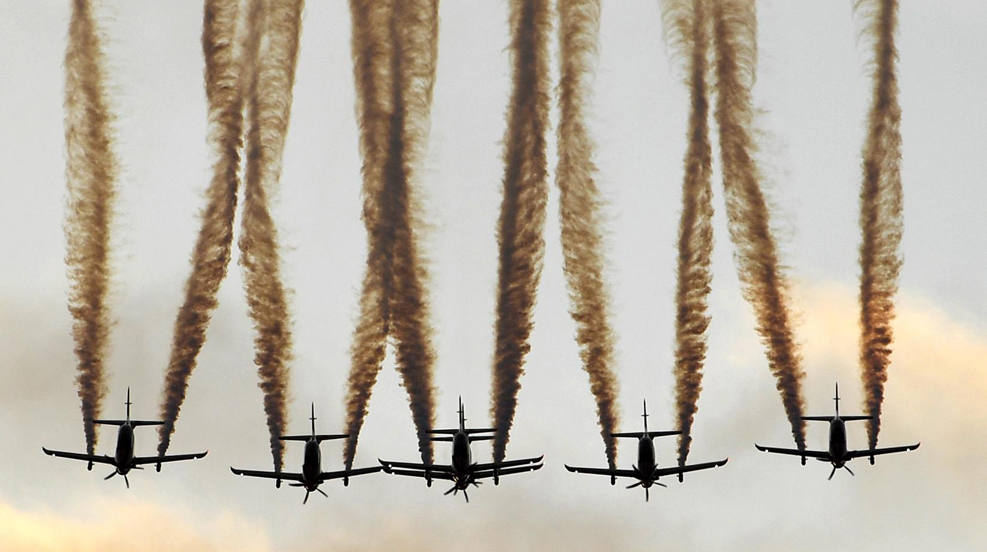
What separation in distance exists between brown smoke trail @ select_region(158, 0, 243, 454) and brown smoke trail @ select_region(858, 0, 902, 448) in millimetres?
27643

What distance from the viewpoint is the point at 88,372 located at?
81.5m

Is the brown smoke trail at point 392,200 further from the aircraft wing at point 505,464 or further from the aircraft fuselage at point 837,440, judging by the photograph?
the aircraft fuselage at point 837,440

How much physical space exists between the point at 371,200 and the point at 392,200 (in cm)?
94

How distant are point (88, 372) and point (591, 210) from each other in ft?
77.2

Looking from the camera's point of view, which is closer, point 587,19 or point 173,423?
point 587,19

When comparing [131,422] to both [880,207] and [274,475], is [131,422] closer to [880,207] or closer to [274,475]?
[274,475]

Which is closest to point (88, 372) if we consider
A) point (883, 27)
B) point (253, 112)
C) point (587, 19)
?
point (253, 112)

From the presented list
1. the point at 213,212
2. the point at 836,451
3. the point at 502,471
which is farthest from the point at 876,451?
the point at 213,212

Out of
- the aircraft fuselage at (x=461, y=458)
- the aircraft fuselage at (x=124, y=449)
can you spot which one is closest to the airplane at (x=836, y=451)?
the aircraft fuselage at (x=461, y=458)

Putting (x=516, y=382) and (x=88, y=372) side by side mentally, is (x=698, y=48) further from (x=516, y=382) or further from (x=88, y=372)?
(x=88, y=372)

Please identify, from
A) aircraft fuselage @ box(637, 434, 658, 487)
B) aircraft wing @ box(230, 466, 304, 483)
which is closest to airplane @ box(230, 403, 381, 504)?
aircraft wing @ box(230, 466, 304, 483)

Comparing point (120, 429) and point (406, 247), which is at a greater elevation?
point (406, 247)

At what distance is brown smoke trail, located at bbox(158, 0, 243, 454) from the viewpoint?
7938 centimetres

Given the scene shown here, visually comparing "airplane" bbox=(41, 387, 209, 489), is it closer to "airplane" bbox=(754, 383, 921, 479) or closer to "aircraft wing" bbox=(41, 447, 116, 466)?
"aircraft wing" bbox=(41, 447, 116, 466)
